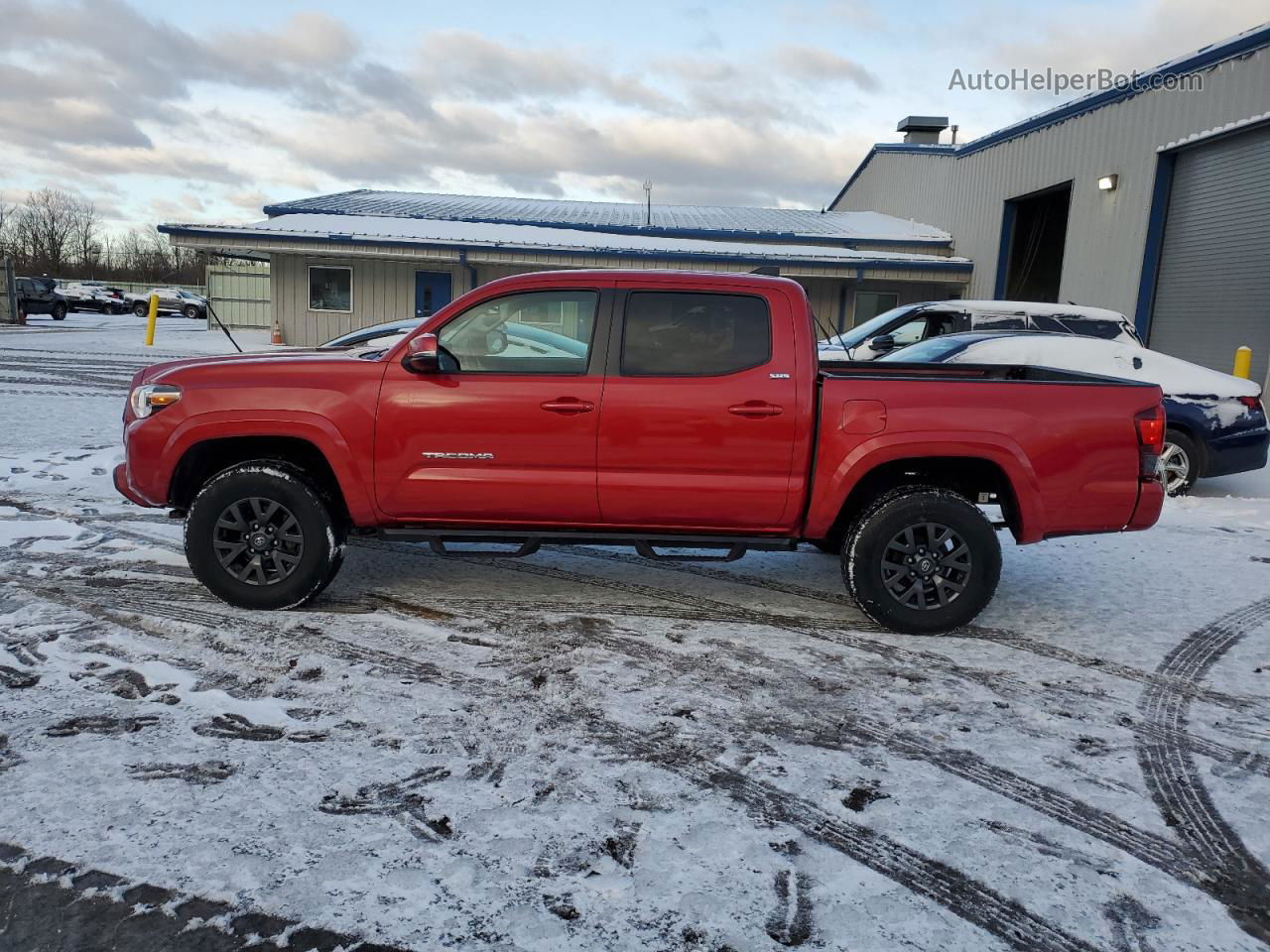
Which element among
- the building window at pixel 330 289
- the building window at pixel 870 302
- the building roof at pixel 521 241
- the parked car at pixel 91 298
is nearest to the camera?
the building roof at pixel 521 241

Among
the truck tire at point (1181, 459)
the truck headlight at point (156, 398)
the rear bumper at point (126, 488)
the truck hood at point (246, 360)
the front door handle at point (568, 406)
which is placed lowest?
the rear bumper at point (126, 488)

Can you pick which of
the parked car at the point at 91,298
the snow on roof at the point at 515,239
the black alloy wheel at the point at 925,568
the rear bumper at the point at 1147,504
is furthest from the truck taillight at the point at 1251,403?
the parked car at the point at 91,298

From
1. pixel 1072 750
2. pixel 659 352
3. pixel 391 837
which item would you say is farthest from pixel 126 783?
pixel 1072 750

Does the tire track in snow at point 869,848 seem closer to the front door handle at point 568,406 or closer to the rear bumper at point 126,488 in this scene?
the front door handle at point 568,406

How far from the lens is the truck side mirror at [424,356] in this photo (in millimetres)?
4344

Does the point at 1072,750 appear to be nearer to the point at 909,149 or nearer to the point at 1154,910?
the point at 1154,910

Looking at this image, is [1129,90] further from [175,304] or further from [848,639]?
[175,304]

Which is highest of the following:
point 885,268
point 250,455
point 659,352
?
point 885,268

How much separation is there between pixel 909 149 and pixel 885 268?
6.73 metres

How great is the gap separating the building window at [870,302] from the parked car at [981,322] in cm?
1522

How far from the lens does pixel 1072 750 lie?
3330 mm

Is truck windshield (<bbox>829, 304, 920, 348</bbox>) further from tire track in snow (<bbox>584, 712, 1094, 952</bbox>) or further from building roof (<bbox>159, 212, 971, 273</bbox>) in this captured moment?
building roof (<bbox>159, 212, 971, 273</bbox>)

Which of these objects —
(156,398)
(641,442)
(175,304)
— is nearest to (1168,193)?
(641,442)

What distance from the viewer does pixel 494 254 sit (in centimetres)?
2328
